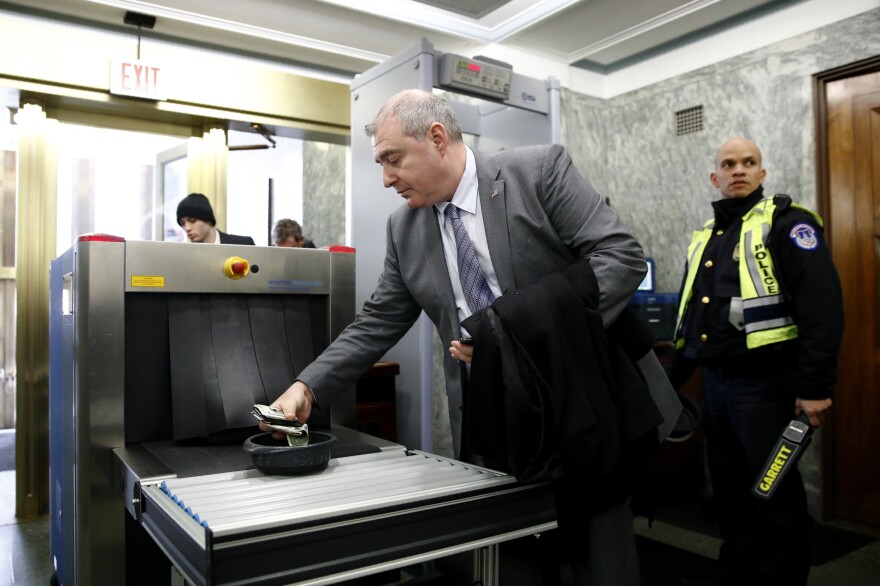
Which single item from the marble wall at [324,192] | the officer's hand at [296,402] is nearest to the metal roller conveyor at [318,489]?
the officer's hand at [296,402]

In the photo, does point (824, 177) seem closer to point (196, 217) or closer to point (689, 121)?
point (689, 121)

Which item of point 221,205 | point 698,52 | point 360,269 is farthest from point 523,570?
point 698,52

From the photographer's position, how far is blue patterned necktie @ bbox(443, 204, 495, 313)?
→ 4.43ft

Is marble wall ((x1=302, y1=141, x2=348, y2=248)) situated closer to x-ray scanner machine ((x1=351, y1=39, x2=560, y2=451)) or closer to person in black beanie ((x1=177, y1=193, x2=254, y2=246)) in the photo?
person in black beanie ((x1=177, y1=193, x2=254, y2=246))

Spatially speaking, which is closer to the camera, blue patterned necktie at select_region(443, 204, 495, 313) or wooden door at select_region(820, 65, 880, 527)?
blue patterned necktie at select_region(443, 204, 495, 313)

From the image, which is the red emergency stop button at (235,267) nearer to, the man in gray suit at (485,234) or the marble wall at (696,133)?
the man in gray suit at (485,234)

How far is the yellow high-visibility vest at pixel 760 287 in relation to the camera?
2.19m

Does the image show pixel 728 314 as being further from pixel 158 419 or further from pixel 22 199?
pixel 22 199

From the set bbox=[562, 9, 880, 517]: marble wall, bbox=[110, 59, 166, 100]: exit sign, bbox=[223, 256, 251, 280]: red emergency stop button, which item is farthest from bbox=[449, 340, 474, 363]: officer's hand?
bbox=[110, 59, 166, 100]: exit sign

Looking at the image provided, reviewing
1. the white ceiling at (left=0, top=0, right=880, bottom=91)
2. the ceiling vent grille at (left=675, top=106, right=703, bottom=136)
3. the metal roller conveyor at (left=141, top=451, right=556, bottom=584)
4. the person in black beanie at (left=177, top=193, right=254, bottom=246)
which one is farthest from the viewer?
Result: the ceiling vent grille at (left=675, top=106, right=703, bottom=136)

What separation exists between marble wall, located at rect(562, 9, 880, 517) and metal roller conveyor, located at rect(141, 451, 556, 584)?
2.77 m

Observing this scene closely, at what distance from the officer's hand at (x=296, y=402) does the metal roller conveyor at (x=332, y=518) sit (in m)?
0.16

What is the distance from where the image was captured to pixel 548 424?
1041 mm

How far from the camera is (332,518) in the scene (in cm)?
88
